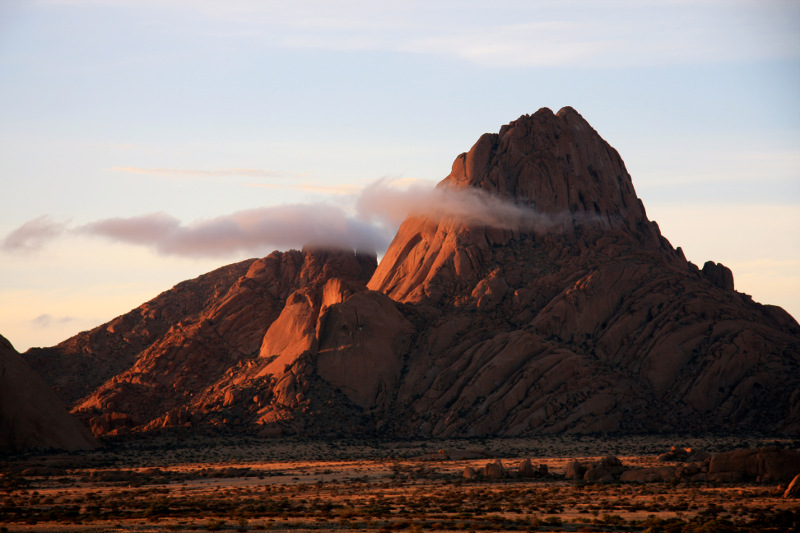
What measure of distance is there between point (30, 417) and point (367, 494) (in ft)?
183

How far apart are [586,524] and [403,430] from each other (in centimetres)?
7502

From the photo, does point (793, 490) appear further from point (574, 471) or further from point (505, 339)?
point (505, 339)

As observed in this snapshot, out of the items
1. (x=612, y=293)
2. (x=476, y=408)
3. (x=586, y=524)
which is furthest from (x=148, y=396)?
(x=586, y=524)

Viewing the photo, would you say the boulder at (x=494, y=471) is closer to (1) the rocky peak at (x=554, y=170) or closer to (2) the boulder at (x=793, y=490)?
(2) the boulder at (x=793, y=490)

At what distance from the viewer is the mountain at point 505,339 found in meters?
125

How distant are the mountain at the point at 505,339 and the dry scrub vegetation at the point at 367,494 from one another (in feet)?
31.1

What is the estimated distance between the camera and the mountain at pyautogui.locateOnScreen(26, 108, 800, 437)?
124750 millimetres

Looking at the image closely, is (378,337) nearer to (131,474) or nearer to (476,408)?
(476,408)

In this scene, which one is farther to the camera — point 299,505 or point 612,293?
point 612,293

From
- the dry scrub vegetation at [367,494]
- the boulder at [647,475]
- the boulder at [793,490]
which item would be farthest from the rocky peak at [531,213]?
the boulder at [793,490]

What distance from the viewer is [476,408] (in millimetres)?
126375

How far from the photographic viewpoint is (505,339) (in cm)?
13225

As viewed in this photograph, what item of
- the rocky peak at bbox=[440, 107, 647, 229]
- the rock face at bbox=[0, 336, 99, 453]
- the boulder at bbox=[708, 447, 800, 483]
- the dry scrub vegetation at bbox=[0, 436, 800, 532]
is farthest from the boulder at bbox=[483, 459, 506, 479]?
the rocky peak at bbox=[440, 107, 647, 229]

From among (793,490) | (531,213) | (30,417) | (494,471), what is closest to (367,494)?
(494,471)
